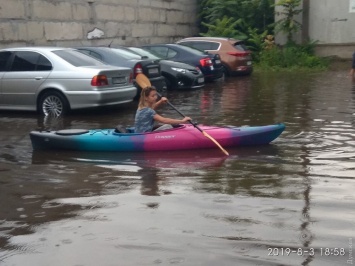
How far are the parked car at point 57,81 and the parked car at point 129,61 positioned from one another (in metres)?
1.21

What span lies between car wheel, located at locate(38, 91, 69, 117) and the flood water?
182cm

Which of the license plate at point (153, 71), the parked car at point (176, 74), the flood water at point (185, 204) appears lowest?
the flood water at point (185, 204)

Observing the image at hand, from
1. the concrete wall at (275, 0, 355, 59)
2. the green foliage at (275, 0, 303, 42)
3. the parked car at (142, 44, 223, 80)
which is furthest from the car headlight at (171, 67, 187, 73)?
the concrete wall at (275, 0, 355, 59)

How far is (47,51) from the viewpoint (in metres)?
13.9

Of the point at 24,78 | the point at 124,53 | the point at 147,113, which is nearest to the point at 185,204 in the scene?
the point at 147,113

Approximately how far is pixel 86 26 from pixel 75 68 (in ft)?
29.4

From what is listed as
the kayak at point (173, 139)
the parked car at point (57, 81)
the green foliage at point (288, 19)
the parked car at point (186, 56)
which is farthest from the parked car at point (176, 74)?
the green foliage at point (288, 19)

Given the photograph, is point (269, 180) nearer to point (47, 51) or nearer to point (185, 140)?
point (185, 140)

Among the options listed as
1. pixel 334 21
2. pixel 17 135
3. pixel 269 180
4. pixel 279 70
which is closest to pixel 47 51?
pixel 17 135

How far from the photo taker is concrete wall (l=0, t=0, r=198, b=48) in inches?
728

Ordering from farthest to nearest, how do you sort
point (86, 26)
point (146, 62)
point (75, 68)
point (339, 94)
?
1. point (86, 26)
2. point (339, 94)
3. point (146, 62)
4. point (75, 68)

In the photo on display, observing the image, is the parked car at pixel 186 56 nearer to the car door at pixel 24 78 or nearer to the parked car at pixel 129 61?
the parked car at pixel 129 61

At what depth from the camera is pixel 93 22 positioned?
2267 centimetres

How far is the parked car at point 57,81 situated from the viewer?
1344 cm
